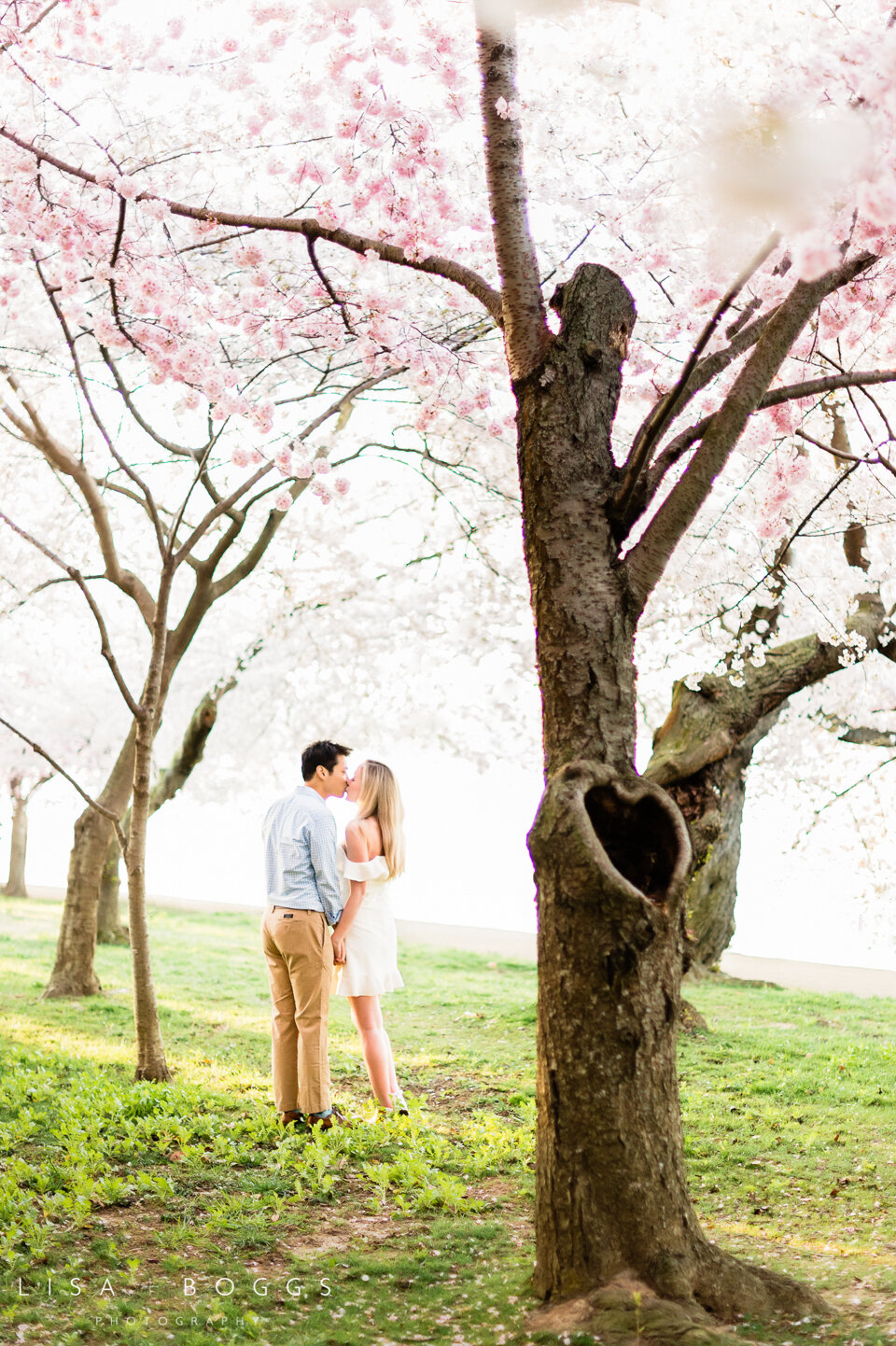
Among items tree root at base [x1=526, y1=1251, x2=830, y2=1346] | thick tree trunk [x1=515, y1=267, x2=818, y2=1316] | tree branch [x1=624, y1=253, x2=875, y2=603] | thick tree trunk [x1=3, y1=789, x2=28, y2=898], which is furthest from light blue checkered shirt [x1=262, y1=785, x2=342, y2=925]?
thick tree trunk [x1=3, y1=789, x2=28, y2=898]

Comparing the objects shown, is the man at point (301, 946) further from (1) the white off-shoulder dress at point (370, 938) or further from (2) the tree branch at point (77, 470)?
(2) the tree branch at point (77, 470)

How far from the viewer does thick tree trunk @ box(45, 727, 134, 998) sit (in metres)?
9.34

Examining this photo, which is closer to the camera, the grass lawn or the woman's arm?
the grass lawn

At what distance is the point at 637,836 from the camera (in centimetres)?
357

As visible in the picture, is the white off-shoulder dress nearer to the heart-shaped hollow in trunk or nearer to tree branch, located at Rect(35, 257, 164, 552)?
tree branch, located at Rect(35, 257, 164, 552)

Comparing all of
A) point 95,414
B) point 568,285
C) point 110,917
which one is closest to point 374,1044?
point 95,414

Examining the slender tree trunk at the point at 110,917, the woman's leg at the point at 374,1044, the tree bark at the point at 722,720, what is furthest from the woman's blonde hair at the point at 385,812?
the slender tree trunk at the point at 110,917

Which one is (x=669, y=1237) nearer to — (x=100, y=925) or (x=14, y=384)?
(x=14, y=384)

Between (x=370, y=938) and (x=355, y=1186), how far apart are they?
135cm

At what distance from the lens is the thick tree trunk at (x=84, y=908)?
9336mm

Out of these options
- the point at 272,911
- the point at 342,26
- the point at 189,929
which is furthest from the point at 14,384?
the point at 189,929

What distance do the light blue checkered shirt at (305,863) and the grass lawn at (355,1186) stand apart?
41.2 inches

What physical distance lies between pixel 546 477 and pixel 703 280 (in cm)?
290

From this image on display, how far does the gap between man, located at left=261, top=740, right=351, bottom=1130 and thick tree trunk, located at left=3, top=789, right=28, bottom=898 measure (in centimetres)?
2017
